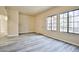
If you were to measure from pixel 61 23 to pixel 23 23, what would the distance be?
6442 mm

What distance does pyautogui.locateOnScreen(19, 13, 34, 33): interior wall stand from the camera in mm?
11094

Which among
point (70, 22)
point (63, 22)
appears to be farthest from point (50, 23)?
point (70, 22)

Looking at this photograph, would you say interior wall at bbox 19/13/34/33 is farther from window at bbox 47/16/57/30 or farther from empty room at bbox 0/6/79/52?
window at bbox 47/16/57/30

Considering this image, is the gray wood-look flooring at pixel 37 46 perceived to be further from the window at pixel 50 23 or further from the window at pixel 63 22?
the window at pixel 50 23

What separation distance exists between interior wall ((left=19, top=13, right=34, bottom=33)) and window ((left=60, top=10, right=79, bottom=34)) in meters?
6.42

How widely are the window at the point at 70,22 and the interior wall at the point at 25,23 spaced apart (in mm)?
6421

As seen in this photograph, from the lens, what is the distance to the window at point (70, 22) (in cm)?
456

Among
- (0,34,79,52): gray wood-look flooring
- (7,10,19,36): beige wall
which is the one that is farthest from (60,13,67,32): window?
(7,10,19,36): beige wall

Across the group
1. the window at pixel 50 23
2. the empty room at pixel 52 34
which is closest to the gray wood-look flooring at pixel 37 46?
the empty room at pixel 52 34

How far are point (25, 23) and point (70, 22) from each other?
24.3 feet

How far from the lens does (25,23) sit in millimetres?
11500

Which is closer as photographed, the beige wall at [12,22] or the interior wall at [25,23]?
the beige wall at [12,22]
